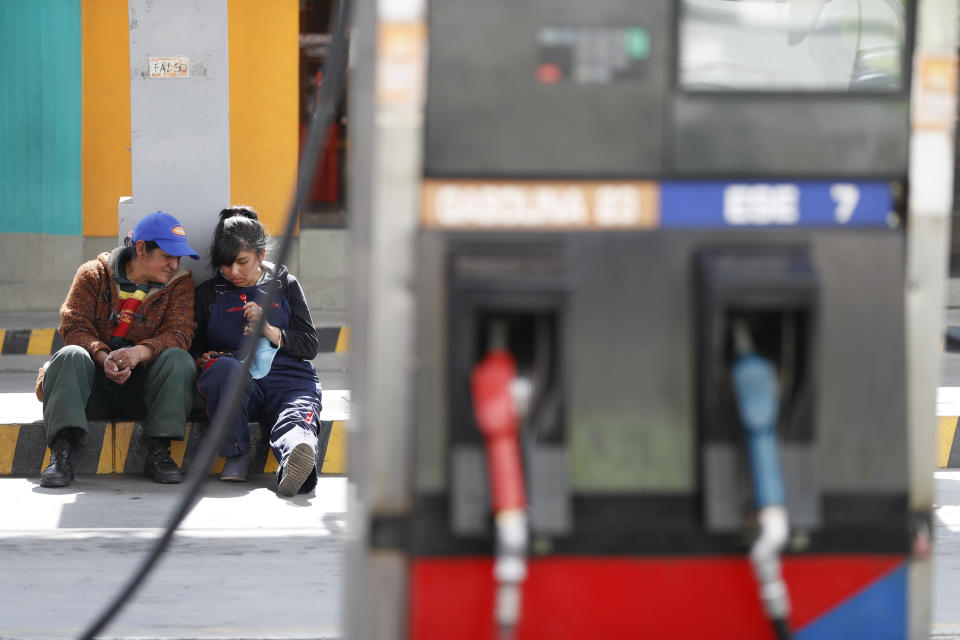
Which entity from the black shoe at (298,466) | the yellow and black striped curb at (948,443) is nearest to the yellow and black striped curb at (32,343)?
the black shoe at (298,466)

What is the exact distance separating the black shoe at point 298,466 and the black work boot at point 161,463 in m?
0.52

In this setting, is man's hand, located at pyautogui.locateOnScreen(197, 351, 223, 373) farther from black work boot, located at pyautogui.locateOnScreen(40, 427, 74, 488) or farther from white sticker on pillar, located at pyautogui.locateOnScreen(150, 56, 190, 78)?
white sticker on pillar, located at pyautogui.locateOnScreen(150, 56, 190, 78)

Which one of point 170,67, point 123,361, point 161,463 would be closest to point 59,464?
point 161,463

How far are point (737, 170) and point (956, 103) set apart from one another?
1.10 ft

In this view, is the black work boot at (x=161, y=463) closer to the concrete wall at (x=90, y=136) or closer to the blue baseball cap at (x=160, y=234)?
the blue baseball cap at (x=160, y=234)

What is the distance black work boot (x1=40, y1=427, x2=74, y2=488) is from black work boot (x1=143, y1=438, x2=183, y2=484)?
330 millimetres

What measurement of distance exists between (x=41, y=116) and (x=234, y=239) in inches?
282

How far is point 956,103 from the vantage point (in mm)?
1808

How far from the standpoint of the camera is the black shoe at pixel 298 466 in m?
5.09

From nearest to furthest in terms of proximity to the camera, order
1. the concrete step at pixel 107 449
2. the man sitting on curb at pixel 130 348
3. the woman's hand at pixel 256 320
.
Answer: the man sitting on curb at pixel 130 348
the woman's hand at pixel 256 320
the concrete step at pixel 107 449

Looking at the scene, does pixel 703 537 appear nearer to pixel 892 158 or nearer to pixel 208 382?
pixel 892 158

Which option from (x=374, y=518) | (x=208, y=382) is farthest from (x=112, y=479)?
(x=374, y=518)

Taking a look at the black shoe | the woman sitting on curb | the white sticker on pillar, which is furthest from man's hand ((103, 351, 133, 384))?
the white sticker on pillar

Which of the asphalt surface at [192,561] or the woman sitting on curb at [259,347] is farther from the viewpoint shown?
the woman sitting on curb at [259,347]
